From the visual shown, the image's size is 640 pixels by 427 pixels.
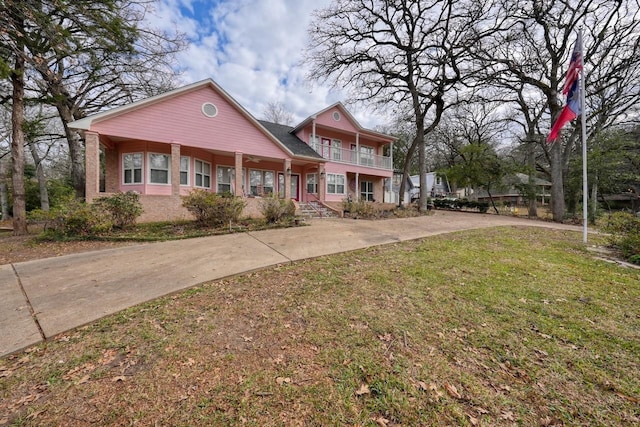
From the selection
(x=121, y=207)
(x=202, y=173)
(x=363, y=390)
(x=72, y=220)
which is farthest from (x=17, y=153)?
(x=363, y=390)

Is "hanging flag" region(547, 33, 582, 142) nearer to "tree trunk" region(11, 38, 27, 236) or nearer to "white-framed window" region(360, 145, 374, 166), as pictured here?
"white-framed window" region(360, 145, 374, 166)

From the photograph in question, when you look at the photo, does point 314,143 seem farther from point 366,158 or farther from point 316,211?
point 316,211

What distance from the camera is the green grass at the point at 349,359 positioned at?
1.83 metres

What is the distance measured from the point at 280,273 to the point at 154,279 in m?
2.11

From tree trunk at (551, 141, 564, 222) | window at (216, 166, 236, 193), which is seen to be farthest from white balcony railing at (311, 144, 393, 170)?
tree trunk at (551, 141, 564, 222)

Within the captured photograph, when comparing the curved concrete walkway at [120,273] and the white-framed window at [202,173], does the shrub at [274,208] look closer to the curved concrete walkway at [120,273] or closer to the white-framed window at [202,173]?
the curved concrete walkway at [120,273]

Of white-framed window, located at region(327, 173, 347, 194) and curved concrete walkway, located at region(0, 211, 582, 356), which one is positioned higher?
white-framed window, located at region(327, 173, 347, 194)

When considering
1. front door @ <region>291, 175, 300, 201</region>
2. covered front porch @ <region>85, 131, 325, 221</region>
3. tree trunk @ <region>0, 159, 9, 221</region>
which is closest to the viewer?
covered front porch @ <region>85, 131, 325, 221</region>

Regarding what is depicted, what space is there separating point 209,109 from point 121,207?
625 centimetres

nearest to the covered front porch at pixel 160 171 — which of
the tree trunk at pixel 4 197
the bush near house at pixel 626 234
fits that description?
the bush near house at pixel 626 234

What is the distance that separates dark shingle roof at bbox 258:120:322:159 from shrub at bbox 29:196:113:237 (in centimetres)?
969

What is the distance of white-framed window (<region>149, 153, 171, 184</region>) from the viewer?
37.5 feet

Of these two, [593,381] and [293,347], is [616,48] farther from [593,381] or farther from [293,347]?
[293,347]

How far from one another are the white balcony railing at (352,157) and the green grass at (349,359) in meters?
14.4
